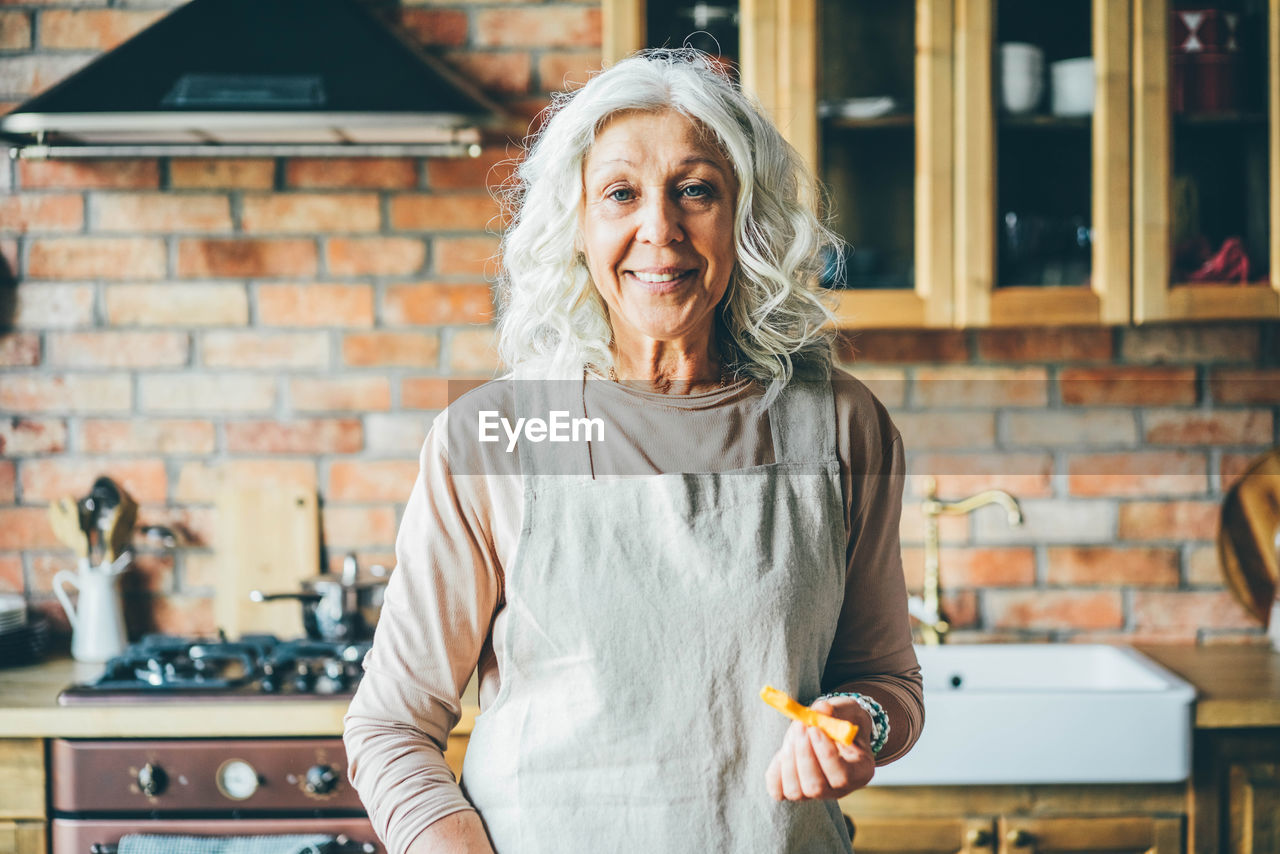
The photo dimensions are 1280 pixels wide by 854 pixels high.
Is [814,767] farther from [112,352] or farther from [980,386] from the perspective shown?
[112,352]

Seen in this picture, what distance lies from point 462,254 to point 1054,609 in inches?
55.9

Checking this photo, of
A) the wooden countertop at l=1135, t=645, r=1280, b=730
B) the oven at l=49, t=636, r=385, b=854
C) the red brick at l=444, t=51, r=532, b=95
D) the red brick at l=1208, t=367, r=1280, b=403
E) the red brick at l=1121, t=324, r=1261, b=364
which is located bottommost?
the oven at l=49, t=636, r=385, b=854

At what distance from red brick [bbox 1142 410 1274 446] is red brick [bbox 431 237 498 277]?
1.40 m

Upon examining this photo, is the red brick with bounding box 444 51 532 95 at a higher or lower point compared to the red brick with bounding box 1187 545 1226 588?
higher

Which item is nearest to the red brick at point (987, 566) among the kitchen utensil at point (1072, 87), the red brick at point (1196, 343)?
the red brick at point (1196, 343)

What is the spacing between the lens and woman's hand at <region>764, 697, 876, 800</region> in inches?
35.5

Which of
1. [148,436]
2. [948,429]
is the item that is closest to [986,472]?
[948,429]

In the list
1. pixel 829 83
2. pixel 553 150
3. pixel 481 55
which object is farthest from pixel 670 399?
pixel 481 55

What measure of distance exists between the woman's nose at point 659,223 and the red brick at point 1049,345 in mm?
1283

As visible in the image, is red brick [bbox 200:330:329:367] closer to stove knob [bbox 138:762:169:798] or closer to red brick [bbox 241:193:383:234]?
red brick [bbox 241:193:383:234]

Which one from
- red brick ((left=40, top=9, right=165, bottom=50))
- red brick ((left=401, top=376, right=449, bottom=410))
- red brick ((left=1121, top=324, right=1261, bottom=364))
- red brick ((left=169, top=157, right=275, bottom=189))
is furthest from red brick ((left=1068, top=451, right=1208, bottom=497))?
red brick ((left=40, top=9, right=165, bottom=50))

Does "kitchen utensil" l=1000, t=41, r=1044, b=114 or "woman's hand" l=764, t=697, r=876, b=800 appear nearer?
"woman's hand" l=764, t=697, r=876, b=800

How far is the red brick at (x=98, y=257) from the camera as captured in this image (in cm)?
215

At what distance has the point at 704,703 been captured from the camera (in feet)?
3.35
